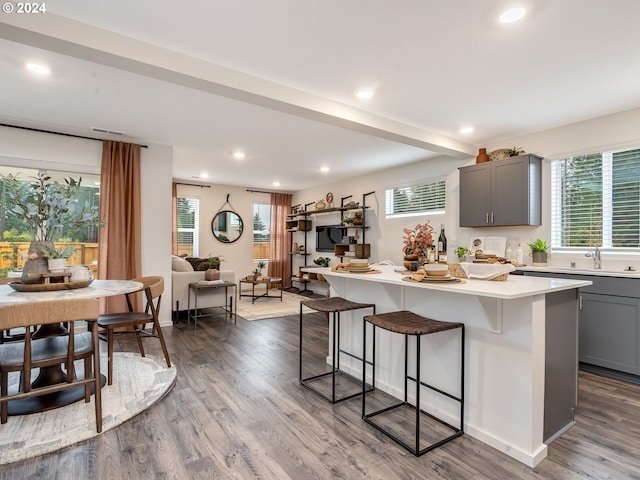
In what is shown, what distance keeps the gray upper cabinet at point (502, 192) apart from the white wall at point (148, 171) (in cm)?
421

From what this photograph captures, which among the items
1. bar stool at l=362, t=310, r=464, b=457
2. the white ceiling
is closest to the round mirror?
the white ceiling

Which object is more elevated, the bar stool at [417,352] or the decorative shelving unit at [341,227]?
the decorative shelving unit at [341,227]

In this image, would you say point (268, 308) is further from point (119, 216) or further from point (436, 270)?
point (436, 270)

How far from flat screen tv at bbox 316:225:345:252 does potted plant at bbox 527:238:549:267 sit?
12.9ft

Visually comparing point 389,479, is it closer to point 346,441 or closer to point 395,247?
point 346,441

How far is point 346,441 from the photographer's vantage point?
2.02 meters

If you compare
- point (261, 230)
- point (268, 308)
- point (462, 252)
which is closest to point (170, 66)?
point (462, 252)

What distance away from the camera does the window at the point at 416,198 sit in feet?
17.7

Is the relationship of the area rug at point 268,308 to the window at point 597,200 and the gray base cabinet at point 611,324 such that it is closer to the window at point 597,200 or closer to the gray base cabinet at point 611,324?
the gray base cabinet at point 611,324

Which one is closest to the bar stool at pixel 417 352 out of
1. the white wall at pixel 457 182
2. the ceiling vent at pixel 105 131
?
the white wall at pixel 457 182

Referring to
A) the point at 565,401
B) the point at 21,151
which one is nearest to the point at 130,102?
the point at 21,151

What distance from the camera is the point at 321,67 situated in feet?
8.75

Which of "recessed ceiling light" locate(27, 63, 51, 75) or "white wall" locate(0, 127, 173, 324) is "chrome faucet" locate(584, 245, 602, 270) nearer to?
"white wall" locate(0, 127, 173, 324)

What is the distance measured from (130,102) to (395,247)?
15.0 feet
